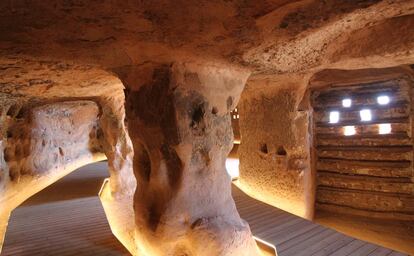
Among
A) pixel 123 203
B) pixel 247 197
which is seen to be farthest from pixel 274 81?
pixel 123 203

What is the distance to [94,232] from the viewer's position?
4.11 metres

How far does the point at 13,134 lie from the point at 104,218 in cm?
405

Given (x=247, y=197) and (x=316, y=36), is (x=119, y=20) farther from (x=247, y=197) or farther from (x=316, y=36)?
(x=247, y=197)

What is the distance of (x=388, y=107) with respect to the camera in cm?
567

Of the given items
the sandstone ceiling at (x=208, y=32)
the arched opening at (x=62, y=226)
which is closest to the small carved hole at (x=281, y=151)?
the sandstone ceiling at (x=208, y=32)

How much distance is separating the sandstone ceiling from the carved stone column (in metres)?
0.29

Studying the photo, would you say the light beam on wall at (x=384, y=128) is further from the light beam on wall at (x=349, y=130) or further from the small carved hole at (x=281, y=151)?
the small carved hole at (x=281, y=151)

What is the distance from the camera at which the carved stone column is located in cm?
306

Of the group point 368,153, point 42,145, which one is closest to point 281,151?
point 368,153

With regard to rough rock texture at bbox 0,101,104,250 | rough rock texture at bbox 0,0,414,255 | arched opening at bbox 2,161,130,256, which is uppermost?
rough rock texture at bbox 0,0,414,255

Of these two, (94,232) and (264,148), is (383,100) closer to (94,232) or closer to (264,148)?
(264,148)

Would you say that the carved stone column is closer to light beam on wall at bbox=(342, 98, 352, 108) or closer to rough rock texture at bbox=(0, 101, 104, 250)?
light beam on wall at bbox=(342, 98, 352, 108)

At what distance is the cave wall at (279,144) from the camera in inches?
203

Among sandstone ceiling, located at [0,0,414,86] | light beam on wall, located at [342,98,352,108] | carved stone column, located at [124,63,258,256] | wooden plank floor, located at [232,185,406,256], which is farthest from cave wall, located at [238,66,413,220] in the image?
carved stone column, located at [124,63,258,256]
